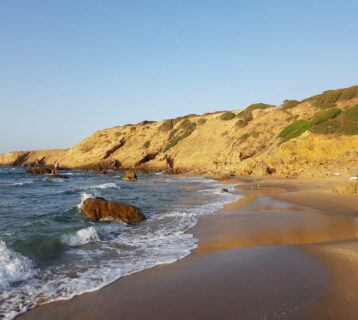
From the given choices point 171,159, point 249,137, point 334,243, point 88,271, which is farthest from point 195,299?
point 171,159

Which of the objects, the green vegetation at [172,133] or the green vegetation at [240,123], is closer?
the green vegetation at [240,123]

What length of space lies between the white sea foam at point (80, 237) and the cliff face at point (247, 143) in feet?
58.6

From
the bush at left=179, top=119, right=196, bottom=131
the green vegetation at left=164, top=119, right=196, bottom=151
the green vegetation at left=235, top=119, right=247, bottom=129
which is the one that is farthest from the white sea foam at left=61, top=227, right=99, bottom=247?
the bush at left=179, top=119, right=196, bottom=131

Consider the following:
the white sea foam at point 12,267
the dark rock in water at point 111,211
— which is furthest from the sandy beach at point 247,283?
the dark rock in water at point 111,211

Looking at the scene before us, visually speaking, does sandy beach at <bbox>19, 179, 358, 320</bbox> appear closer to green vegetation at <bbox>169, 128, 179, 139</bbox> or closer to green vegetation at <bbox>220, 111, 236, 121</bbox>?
green vegetation at <bbox>220, 111, 236, 121</bbox>

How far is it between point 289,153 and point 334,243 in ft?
84.1

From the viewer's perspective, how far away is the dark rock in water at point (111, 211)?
14539 millimetres

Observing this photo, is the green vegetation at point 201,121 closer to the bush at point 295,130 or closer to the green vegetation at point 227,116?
the green vegetation at point 227,116

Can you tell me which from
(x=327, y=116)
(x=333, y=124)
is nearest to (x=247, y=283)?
(x=333, y=124)

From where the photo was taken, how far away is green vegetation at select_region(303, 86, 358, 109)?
40.2 m

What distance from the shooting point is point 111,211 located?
14.7 m

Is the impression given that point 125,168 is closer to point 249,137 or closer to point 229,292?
point 249,137

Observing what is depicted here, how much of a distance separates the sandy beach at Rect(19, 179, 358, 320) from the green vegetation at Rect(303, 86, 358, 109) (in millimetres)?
32167

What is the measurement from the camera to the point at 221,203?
62.3 feet
